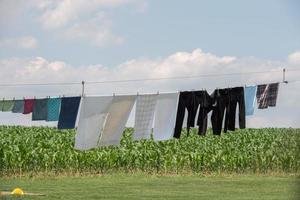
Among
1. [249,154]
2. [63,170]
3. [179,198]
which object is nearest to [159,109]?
[179,198]

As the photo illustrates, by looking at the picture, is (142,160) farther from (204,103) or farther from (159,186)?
(204,103)

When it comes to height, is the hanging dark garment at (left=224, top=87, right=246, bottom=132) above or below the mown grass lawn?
above

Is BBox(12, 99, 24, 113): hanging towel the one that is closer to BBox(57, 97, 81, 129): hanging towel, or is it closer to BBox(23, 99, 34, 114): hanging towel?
BBox(23, 99, 34, 114): hanging towel

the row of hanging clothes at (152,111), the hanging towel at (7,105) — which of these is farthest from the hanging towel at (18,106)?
the row of hanging clothes at (152,111)

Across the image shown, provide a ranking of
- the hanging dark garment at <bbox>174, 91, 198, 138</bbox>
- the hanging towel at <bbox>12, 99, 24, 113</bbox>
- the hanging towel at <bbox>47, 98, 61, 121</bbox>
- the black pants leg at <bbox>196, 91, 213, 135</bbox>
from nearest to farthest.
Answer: the hanging dark garment at <bbox>174, 91, 198, 138</bbox>, the black pants leg at <bbox>196, 91, 213, 135</bbox>, the hanging towel at <bbox>47, 98, 61, 121</bbox>, the hanging towel at <bbox>12, 99, 24, 113</bbox>

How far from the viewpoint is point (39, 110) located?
1552 cm

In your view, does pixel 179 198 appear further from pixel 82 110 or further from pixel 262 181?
pixel 262 181

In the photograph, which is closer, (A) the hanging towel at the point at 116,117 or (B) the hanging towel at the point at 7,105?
(A) the hanging towel at the point at 116,117

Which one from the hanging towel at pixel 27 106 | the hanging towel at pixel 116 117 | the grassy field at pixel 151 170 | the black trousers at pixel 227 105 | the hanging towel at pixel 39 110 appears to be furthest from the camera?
the grassy field at pixel 151 170

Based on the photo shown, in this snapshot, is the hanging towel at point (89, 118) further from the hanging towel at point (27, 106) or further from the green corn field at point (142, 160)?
the green corn field at point (142, 160)

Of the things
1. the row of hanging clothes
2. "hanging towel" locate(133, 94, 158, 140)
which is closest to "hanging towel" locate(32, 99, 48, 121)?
the row of hanging clothes

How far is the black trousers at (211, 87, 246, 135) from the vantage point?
13.7 meters

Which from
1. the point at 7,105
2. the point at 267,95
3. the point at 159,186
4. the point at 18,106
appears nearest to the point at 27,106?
the point at 18,106

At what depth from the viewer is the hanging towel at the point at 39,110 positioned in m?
15.3
